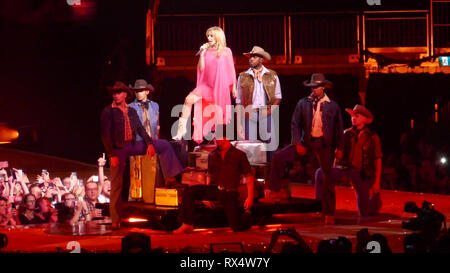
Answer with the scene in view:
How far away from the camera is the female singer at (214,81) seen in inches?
473

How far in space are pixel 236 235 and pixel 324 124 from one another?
1885 millimetres

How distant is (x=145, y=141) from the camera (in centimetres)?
1136

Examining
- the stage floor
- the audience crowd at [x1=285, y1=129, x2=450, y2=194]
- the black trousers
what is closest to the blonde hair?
the black trousers

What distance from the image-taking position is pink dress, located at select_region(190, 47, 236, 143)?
39.4ft

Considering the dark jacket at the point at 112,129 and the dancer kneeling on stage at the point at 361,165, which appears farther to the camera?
the dancer kneeling on stage at the point at 361,165

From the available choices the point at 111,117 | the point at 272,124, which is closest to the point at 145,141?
the point at 111,117

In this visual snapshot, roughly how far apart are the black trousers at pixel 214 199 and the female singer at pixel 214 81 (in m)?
1.71

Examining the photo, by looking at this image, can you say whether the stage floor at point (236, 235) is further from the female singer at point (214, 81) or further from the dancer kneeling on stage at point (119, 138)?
the female singer at point (214, 81)

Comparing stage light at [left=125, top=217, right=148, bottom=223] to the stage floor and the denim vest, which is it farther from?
the denim vest


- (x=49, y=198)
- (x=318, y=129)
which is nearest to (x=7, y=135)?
(x=318, y=129)

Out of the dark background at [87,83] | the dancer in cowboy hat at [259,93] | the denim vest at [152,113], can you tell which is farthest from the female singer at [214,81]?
the dark background at [87,83]

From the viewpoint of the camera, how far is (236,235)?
10383mm

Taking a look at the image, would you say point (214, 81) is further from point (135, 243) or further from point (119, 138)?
point (135, 243)
